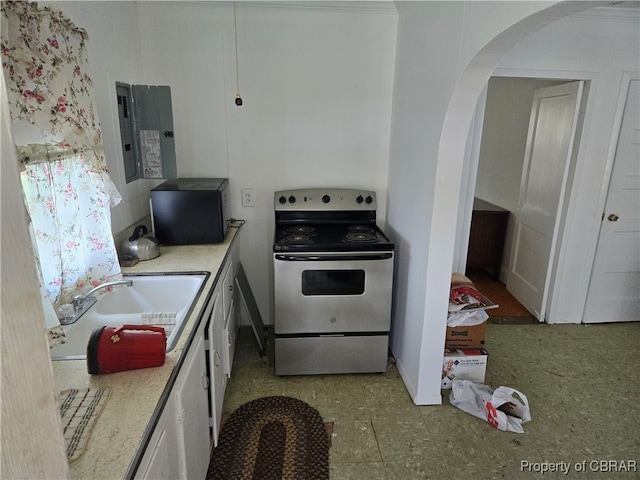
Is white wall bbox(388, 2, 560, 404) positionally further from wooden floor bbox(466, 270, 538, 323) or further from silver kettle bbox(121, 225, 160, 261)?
silver kettle bbox(121, 225, 160, 261)

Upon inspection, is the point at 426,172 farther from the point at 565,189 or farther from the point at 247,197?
the point at 565,189

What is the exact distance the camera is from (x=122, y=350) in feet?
3.62

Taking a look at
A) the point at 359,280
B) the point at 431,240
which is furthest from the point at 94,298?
the point at 431,240

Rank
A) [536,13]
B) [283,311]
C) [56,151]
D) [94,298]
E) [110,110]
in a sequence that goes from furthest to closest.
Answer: [283,311], [110,110], [94,298], [56,151], [536,13]

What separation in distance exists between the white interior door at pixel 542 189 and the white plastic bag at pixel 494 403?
134cm

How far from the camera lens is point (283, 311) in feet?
7.89

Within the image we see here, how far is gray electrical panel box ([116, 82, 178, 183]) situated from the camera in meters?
2.34

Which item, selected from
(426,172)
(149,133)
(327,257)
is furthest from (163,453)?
(149,133)

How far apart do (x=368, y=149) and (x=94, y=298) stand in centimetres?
202

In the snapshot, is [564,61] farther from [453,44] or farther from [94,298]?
[94,298]

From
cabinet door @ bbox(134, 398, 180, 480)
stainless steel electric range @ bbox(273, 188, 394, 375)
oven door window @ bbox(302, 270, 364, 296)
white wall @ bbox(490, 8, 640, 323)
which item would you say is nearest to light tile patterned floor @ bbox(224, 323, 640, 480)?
stainless steel electric range @ bbox(273, 188, 394, 375)

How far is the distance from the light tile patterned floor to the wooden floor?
1.18 feet

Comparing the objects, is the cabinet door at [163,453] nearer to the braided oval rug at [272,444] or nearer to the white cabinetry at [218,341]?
the white cabinetry at [218,341]

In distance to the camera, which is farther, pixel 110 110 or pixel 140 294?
pixel 110 110
